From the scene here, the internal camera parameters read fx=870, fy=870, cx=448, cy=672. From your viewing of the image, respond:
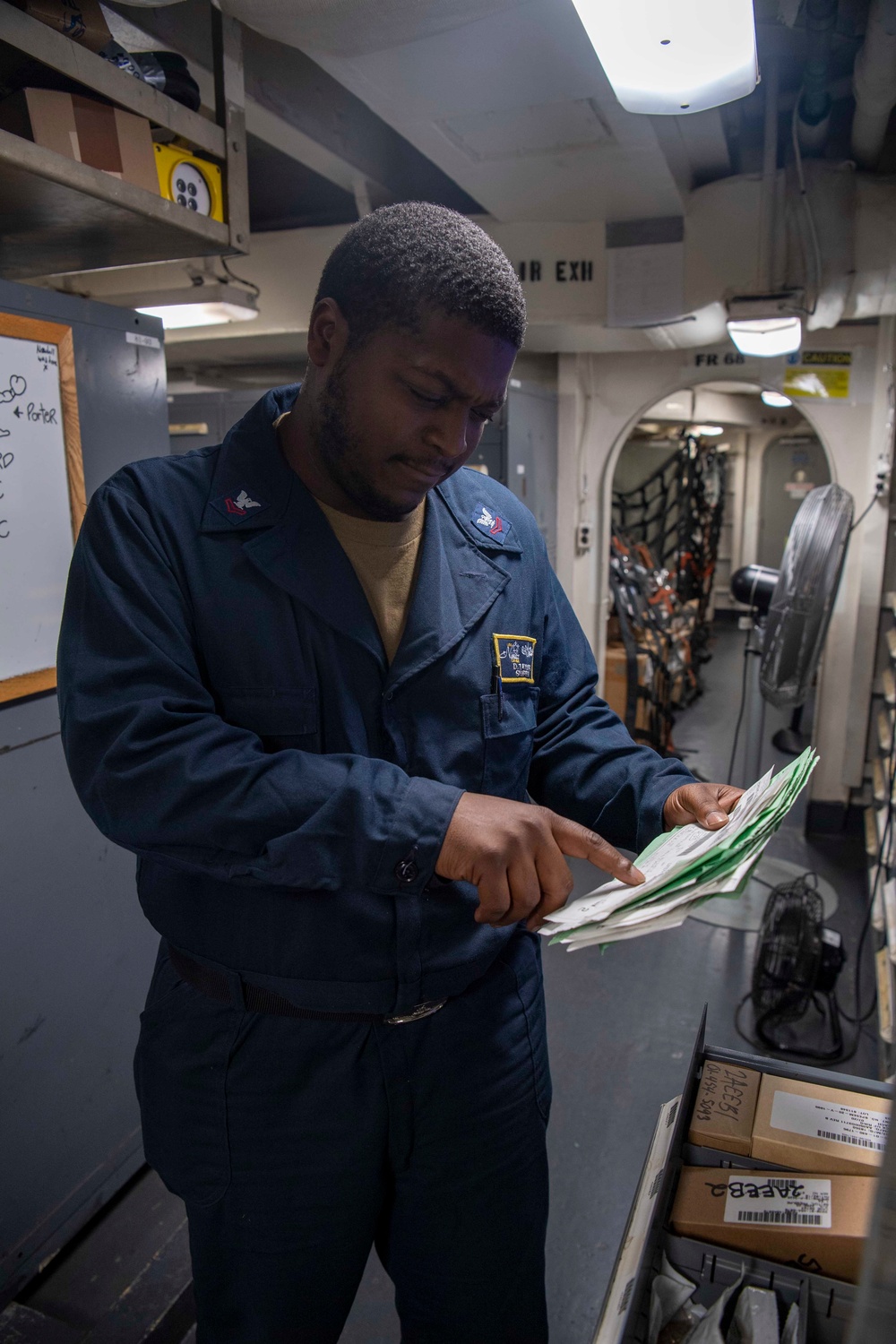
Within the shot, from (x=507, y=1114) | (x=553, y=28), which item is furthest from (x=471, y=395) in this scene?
(x=553, y=28)

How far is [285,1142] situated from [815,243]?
3.86m

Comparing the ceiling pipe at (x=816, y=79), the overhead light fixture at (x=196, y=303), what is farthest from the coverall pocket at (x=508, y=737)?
the overhead light fixture at (x=196, y=303)

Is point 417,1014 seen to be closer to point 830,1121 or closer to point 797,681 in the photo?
point 830,1121

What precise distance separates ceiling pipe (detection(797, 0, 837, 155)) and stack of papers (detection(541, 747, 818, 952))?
2.54 metres

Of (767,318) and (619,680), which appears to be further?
(619,680)

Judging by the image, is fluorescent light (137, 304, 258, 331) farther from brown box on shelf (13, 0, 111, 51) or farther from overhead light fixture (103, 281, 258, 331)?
brown box on shelf (13, 0, 111, 51)

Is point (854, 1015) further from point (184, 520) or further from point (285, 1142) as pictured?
point (184, 520)

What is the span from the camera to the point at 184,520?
1.20 meters

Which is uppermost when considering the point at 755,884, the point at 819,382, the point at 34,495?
the point at 819,382

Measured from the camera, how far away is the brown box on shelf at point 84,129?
164 centimetres

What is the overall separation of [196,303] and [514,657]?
2.79 meters

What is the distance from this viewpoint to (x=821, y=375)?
193 inches

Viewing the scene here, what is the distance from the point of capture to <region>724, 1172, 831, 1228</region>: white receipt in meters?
1.11

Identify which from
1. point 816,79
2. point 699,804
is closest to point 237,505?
point 699,804
